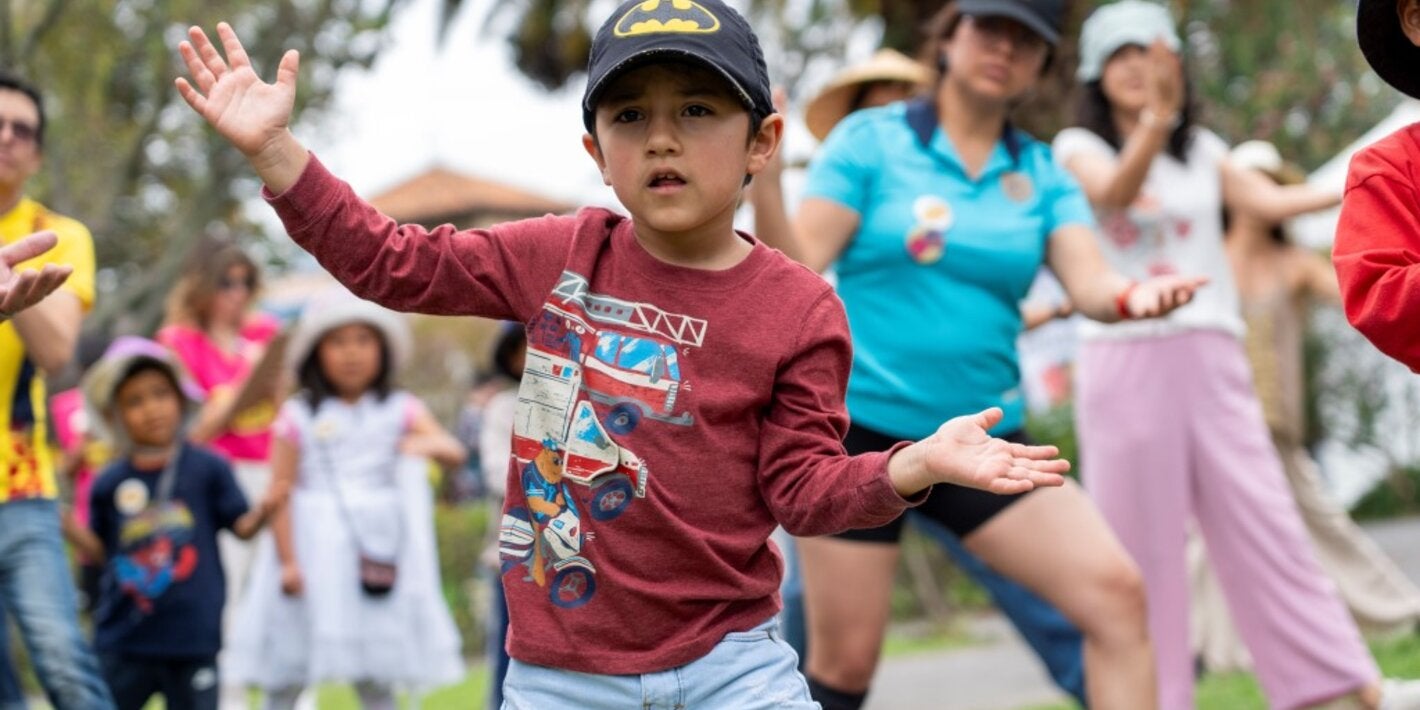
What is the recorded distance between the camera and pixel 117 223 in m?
23.1

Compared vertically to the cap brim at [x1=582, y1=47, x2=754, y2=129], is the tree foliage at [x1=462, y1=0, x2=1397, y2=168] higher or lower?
higher

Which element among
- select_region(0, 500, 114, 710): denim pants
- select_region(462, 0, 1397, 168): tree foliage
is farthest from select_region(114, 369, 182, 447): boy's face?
select_region(462, 0, 1397, 168): tree foliage

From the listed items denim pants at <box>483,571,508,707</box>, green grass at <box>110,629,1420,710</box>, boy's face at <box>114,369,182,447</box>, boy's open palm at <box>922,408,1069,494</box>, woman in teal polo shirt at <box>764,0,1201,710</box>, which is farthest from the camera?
green grass at <box>110,629,1420,710</box>

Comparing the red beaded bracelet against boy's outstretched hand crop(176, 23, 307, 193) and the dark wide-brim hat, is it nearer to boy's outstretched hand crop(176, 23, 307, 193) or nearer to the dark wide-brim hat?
the dark wide-brim hat

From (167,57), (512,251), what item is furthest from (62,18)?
(512,251)

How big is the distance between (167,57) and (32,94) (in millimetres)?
7095

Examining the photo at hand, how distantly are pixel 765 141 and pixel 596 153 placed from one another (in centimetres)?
29

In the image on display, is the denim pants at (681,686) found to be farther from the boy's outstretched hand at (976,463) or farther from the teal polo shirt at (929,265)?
the teal polo shirt at (929,265)

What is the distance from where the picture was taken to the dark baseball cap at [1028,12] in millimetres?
4477

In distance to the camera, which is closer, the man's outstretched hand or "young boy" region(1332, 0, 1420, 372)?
"young boy" region(1332, 0, 1420, 372)

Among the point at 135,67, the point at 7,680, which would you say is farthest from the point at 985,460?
the point at 135,67

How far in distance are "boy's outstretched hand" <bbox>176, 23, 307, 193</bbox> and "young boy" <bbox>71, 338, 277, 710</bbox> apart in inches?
123

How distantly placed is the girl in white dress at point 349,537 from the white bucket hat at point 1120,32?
261cm

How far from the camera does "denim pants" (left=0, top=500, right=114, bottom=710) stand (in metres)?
4.64
